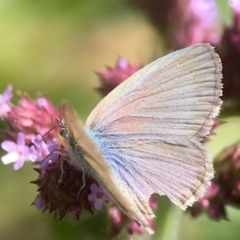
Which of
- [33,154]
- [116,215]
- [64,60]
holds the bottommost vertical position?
[116,215]

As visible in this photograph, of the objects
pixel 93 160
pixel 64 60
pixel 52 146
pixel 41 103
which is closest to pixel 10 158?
pixel 52 146

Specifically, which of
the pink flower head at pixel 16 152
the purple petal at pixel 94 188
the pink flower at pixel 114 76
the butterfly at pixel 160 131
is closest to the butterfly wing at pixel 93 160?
the butterfly at pixel 160 131

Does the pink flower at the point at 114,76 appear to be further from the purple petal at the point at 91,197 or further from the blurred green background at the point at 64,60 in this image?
the purple petal at the point at 91,197

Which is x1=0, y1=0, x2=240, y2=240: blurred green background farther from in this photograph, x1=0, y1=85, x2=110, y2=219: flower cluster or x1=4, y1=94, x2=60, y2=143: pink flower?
x1=0, y1=85, x2=110, y2=219: flower cluster

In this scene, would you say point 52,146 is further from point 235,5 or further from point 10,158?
point 235,5

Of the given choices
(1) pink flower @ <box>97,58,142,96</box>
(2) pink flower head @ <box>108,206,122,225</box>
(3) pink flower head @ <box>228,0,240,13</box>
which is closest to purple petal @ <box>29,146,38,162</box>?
(2) pink flower head @ <box>108,206,122,225</box>

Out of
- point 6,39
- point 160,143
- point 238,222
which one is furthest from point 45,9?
point 160,143

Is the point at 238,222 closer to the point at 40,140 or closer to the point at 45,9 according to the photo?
the point at 40,140
